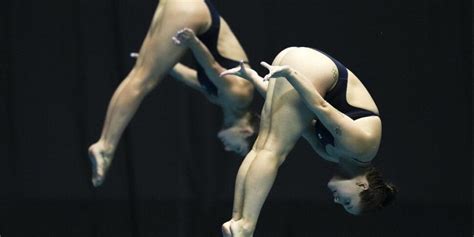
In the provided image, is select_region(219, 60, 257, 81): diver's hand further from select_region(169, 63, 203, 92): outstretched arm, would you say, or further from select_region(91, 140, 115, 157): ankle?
select_region(169, 63, 203, 92): outstretched arm

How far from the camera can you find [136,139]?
528 centimetres

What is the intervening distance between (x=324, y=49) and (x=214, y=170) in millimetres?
968

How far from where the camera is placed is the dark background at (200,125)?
503cm

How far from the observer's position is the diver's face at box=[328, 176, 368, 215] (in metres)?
3.35

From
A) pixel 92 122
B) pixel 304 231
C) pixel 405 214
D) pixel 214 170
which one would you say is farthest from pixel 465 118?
pixel 92 122

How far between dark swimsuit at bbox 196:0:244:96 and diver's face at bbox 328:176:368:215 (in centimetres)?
97

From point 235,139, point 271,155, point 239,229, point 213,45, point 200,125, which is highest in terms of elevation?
point 213,45

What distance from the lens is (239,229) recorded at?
10.8ft

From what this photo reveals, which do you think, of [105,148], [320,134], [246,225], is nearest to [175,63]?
[105,148]

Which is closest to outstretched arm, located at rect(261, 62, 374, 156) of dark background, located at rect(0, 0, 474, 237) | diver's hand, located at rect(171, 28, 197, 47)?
diver's hand, located at rect(171, 28, 197, 47)

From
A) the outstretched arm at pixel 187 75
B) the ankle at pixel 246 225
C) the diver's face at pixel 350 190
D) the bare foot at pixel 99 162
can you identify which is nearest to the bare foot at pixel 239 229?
the ankle at pixel 246 225

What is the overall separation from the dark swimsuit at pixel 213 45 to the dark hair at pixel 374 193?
1.03 m

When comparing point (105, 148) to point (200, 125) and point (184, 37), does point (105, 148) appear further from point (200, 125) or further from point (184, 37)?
point (200, 125)

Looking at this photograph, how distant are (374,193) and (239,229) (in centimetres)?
55
